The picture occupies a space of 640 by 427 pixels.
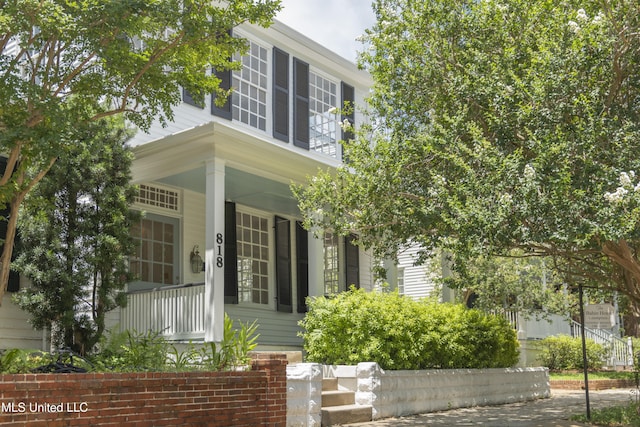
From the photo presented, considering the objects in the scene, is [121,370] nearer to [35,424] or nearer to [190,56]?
[35,424]

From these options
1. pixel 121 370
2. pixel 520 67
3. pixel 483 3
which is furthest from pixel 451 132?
pixel 121 370

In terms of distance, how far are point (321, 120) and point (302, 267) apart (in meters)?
3.93

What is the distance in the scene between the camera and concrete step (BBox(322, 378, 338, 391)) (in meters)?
11.3

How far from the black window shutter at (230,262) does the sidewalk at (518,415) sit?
4.75 metres

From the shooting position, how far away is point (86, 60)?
9844mm

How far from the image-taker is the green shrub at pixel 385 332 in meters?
11.9

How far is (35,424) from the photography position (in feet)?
22.5

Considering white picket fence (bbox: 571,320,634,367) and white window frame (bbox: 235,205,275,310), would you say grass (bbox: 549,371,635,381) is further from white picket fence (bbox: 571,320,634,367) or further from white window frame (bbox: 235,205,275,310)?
white window frame (bbox: 235,205,275,310)

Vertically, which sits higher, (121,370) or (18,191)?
(18,191)

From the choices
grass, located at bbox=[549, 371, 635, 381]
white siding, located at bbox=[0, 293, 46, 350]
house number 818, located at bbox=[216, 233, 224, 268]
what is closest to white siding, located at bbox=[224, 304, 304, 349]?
house number 818, located at bbox=[216, 233, 224, 268]

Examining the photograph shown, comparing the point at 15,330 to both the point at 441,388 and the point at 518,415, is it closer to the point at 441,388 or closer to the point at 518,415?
the point at 441,388

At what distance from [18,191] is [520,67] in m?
7.00

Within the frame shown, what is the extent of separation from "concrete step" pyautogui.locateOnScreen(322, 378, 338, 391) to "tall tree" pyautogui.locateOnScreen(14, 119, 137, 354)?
3716 mm

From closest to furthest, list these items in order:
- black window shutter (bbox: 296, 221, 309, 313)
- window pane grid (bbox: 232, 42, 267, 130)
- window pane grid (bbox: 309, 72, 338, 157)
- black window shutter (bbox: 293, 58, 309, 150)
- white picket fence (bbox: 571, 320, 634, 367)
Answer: window pane grid (bbox: 232, 42, 267, 130) < black window shutter (bbox: 296, 221, 309, 313) < black window shutter (bbox: 293, 58, 309, 150) < window pane grid (bbox: 309, 72, 338, 157) < white picket fence (bbox: 571, 320, 634, 367)
